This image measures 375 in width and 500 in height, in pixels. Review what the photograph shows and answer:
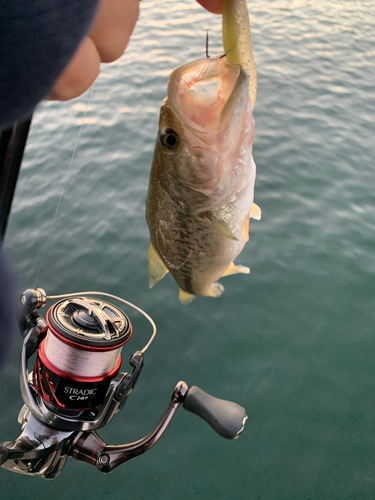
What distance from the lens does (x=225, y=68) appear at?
88 centimetres

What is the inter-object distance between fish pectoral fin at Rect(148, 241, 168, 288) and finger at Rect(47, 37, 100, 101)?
47 centimetres

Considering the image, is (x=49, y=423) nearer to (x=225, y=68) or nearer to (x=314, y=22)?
(x=225, y=68)

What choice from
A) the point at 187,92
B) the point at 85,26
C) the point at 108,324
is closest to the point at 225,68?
the point at 187,92

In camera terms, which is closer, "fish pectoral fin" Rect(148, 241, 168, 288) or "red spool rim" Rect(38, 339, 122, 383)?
"fish pectoral fin" Rect(148, 241, 168, 288)

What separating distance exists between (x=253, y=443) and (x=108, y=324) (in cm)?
180

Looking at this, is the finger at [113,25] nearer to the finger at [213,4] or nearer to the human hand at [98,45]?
the human hand at [98,45]

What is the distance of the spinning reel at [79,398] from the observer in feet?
6.18

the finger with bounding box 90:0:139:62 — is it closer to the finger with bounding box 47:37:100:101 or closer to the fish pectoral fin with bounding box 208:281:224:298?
the finger with bounding box 47:37:100:101

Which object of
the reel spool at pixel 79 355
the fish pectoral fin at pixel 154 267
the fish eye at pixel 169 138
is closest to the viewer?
the fish eye at pixel 169 138

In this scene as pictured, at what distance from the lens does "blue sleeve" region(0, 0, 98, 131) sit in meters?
0.65

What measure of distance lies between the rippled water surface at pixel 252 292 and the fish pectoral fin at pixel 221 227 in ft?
5.54

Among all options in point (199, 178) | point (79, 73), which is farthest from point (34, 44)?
point (199, 178)

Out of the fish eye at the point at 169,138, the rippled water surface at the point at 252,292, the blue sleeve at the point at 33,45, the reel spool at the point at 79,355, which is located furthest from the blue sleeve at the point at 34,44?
the rippled water surface at the point at 252,292

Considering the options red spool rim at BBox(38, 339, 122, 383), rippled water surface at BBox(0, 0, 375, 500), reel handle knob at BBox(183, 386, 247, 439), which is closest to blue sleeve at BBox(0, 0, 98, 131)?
red spool rim at BBox(38, 339, 122, 383)
